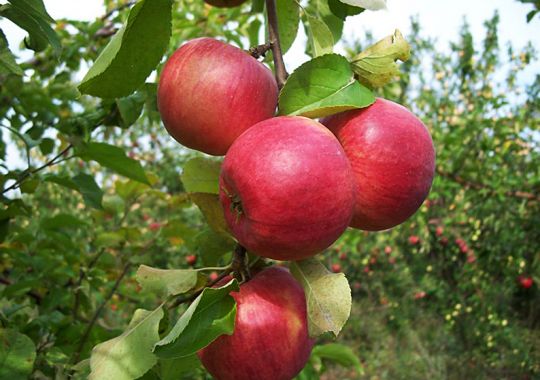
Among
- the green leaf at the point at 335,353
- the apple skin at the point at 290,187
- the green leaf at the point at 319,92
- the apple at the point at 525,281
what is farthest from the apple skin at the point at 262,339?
the apple at the point at 525,281

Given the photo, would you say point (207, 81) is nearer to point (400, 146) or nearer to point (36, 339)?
point (400, 146)

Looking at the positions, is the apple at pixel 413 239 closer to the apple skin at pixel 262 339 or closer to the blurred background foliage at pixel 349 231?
the blurred background foliage at pixel 349 231

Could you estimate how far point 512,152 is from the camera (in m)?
3.62

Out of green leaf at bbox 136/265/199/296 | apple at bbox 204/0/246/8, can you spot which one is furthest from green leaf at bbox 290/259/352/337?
apple at bbox 204/0/246/8

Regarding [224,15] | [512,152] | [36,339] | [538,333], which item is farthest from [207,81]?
[538,333]

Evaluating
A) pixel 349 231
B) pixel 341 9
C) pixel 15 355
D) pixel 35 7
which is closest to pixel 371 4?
pixel 341 9

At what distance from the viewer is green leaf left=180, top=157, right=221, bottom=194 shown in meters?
0.81

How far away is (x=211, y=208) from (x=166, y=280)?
0.12 metres

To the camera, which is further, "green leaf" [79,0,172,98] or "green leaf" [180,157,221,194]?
"green leaf" [180,157,221,194]

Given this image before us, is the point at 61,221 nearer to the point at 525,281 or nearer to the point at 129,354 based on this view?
the point at 129,354

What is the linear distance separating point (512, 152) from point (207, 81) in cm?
339

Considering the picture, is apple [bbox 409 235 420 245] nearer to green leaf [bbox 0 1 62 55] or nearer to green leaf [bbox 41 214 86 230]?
green leaf [bbox 41 214 86 230]

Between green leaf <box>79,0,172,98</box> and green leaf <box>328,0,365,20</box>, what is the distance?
1.02ft

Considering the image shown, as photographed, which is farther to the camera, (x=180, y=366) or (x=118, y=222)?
(x=118, y=222)
